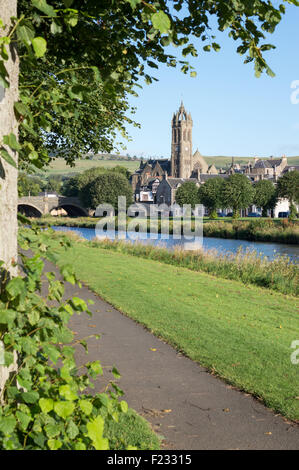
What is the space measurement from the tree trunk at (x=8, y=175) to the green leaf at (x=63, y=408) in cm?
47

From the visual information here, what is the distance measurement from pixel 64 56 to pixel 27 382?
3.59 m

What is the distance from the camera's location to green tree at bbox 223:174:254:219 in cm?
8525

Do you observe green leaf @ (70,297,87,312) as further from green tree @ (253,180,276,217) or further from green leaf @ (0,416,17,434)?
green tree @ (253,180,276,217)

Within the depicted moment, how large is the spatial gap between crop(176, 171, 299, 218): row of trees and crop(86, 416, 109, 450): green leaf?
77.0m

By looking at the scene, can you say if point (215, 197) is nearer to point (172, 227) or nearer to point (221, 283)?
point (172, 227)

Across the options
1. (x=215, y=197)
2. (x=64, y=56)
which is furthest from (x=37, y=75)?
(x=215, y=197)

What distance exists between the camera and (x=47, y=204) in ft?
339

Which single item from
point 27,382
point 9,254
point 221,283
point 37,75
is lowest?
point 221,283

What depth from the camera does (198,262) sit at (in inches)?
899

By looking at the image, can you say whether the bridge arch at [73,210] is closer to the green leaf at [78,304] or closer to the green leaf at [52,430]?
the green leaf at [78,304]

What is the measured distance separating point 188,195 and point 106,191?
61.6ft

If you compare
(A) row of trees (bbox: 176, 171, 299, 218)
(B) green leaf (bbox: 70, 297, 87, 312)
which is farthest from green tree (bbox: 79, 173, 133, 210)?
(B) green leaf (bbox: 70, 297, 87, 312)

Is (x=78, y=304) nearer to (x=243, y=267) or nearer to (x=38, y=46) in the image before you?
(x=38, y=46)
